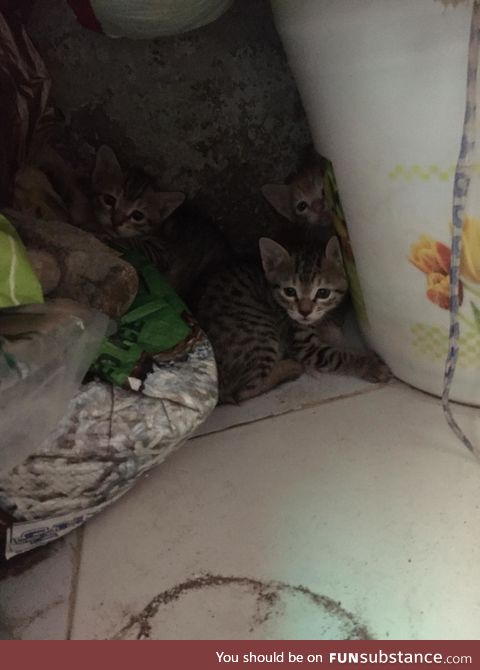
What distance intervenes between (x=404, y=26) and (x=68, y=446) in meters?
0.65

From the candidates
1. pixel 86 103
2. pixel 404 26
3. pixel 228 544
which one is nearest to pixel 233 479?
pixel 228 544

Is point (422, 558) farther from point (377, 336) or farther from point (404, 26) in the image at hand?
point (404, 26)

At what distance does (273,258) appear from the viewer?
1247mm

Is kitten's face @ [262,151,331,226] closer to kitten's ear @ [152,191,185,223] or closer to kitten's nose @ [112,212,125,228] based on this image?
kitten's ear @ [152,191,185,223]

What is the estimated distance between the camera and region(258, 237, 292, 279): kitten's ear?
1.23 metres

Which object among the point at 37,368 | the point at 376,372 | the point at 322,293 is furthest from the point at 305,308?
the point at 37,368

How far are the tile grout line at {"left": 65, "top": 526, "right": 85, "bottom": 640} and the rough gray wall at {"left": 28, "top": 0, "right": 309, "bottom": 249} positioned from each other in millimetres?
754

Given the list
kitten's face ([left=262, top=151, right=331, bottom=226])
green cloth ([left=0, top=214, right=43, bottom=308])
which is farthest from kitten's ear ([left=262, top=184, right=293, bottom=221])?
green cloth ([left=0, top=214, right=43, bottom=308])

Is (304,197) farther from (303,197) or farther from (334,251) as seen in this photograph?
(334,251)

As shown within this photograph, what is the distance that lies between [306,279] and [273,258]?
3.0 inches

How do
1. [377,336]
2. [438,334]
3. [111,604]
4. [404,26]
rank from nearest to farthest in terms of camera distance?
[404,26]
[111,604]
[438,334]
[377,336]

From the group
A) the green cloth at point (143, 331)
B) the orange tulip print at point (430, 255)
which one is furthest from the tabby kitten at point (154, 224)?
the orange tulip print at point (430, 255)

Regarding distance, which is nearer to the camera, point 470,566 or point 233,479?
point 470,566

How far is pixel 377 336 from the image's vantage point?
1.13 m
